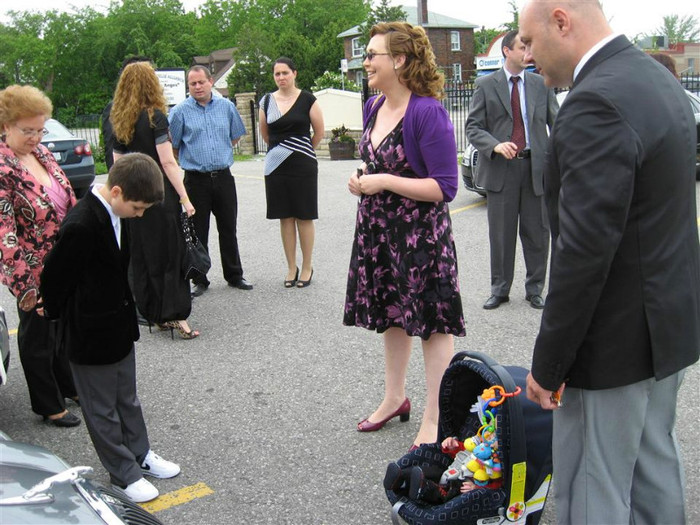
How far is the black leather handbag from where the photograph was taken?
539 centimetres

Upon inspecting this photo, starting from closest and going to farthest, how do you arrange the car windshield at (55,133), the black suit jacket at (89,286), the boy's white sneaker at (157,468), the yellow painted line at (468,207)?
the black suit jacket at (89,286)
the boy's white sneaker at (157,468)
the yellow painted line at (468,207)
the car windshield at (55,133)

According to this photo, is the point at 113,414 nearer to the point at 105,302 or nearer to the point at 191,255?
the point at 105,302

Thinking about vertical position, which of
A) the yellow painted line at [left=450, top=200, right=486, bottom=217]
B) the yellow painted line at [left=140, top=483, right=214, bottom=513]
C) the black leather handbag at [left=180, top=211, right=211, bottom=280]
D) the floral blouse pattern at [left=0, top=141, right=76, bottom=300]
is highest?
the floral blouse pattern at [left=0, top=141, right=76, bottom=300]

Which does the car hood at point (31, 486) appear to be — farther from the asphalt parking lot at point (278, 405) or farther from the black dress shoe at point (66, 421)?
the black dress shoe at point (66, 421)

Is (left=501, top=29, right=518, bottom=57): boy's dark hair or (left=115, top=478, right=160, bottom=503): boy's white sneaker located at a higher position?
(left=501, top=29, right=518, bottom=57): boy's dark hair

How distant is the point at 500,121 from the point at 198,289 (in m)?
3.07

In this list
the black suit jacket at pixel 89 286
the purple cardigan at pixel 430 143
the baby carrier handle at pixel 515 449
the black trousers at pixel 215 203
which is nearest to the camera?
the baby carrier handle at pixel 515 449

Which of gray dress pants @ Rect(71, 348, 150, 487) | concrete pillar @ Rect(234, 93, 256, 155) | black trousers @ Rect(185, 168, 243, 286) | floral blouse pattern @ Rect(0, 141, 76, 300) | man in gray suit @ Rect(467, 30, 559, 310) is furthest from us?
concrete pillar @ Rect(234, 93, 256, 155)

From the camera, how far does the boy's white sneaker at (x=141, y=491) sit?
341 centimetres

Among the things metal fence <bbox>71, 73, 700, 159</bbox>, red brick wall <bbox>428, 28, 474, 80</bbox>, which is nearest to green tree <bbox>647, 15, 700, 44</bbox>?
red brick wall <bbox>428, 28, 474, 80</bbox>

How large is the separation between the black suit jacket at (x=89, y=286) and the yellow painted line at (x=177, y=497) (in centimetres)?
69

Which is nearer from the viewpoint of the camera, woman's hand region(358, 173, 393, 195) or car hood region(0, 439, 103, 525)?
car hood region(0, 439, 103, 525)

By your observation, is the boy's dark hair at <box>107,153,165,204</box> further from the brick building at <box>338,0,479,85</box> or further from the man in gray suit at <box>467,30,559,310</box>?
the brick building at <box>338,0,479,85</box>

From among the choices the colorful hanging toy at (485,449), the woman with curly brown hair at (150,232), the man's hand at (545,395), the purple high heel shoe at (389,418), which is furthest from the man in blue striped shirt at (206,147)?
the man's hand at (545,395)
